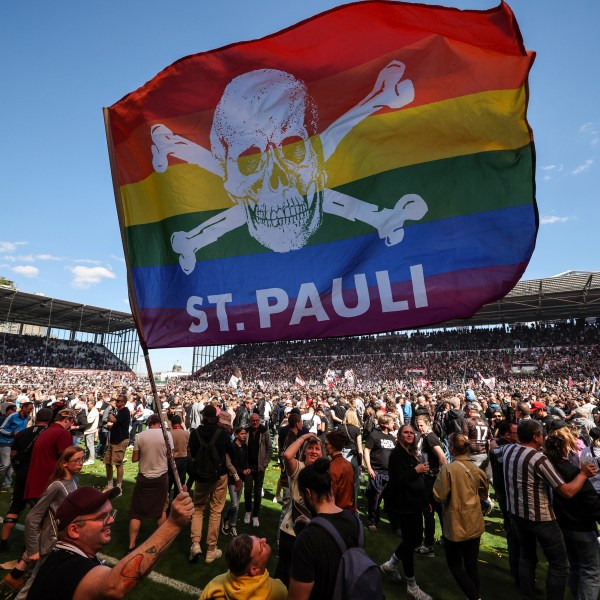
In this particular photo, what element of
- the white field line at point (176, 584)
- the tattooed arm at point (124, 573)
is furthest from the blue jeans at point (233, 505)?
the tattooed arm at point (124, 573)

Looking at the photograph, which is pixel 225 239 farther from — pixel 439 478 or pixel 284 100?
pixel 439 478

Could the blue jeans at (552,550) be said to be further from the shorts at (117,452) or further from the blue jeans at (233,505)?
the shorts at (117,452)

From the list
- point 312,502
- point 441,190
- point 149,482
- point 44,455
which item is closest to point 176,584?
point 149,482

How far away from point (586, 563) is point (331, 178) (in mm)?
4263

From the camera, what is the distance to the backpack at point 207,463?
5.32 metres

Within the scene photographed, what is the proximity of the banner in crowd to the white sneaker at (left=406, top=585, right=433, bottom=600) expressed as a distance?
325cm

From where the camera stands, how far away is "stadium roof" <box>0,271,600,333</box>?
100 feet

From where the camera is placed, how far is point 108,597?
5.62 feet

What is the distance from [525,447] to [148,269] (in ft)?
13.1

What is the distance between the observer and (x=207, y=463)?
17.5ft

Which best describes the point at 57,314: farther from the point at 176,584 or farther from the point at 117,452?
the point at 176,584

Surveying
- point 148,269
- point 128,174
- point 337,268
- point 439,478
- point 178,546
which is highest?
point 128,174

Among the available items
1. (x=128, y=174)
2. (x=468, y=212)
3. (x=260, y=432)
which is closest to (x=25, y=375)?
(x=260, y=432)

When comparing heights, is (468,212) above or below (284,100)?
below
